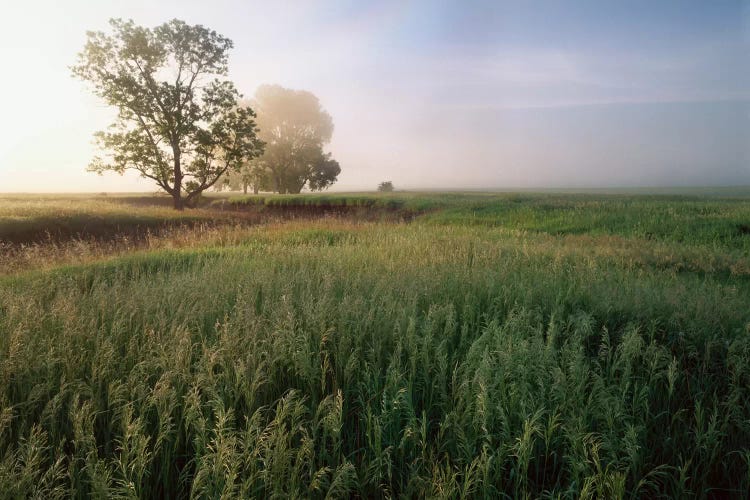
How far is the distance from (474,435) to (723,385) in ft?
8.39

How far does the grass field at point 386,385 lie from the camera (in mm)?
2242

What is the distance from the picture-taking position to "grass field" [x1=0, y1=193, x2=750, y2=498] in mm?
2242

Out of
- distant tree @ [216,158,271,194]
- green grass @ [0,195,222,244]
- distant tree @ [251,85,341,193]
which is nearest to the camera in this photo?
green grass @ [0,195,222,244]

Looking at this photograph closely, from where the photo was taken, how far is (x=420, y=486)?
2.21m

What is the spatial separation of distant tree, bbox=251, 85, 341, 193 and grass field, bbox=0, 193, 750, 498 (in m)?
45.4

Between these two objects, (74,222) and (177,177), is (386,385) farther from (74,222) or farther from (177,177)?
(177,177)

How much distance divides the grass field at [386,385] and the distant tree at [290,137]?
4540 centimetres

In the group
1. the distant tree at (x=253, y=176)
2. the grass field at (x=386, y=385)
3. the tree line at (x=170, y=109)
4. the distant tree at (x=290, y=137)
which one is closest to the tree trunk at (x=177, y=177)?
the tree line at (x=170, y=109)

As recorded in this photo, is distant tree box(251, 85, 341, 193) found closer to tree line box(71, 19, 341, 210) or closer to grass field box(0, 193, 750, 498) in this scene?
tree line box(71, 19, 341, 210)

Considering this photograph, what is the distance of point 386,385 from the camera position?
298cm

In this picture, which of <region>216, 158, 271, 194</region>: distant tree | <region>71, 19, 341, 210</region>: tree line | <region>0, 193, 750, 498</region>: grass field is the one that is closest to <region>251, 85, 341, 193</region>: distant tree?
<region>216, 158, 271, 194</region>: distant tree

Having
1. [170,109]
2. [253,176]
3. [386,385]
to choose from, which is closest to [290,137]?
[253,176]

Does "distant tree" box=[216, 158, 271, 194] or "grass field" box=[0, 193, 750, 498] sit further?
"distant tree" box=[216, 158, 271, 194]

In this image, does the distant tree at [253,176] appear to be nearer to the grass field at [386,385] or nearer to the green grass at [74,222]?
the green grass at [74,222]
